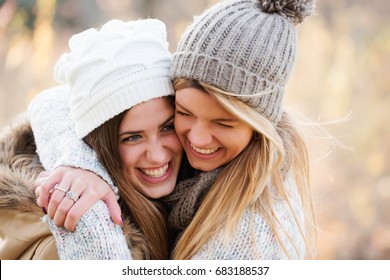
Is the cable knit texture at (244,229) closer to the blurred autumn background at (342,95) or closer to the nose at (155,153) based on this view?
the nose at (155,153)

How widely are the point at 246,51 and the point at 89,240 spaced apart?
812mm

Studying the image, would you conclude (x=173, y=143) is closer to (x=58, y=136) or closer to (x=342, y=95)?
(x=58, y=136)

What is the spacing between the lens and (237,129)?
88.4 inches

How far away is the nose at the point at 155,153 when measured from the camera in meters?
2.30

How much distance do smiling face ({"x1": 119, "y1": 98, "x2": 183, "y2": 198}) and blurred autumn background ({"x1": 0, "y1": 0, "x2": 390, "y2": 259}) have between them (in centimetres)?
234

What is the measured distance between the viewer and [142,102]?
2266mm

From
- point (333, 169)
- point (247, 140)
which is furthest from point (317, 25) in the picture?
point (247, 140)

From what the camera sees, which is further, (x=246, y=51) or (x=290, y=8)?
(x=290, y=8)

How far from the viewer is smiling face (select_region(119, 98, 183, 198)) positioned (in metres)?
2.27

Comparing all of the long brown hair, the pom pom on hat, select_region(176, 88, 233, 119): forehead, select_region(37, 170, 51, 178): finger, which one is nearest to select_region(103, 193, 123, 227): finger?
the long brown hair

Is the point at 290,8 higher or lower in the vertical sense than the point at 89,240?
higher

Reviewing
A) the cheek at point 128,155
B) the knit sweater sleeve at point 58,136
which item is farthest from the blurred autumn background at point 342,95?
the cheek at point 128,155

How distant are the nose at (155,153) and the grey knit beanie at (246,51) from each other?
9.8 inches

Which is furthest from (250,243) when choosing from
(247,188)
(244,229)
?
(247,188)
